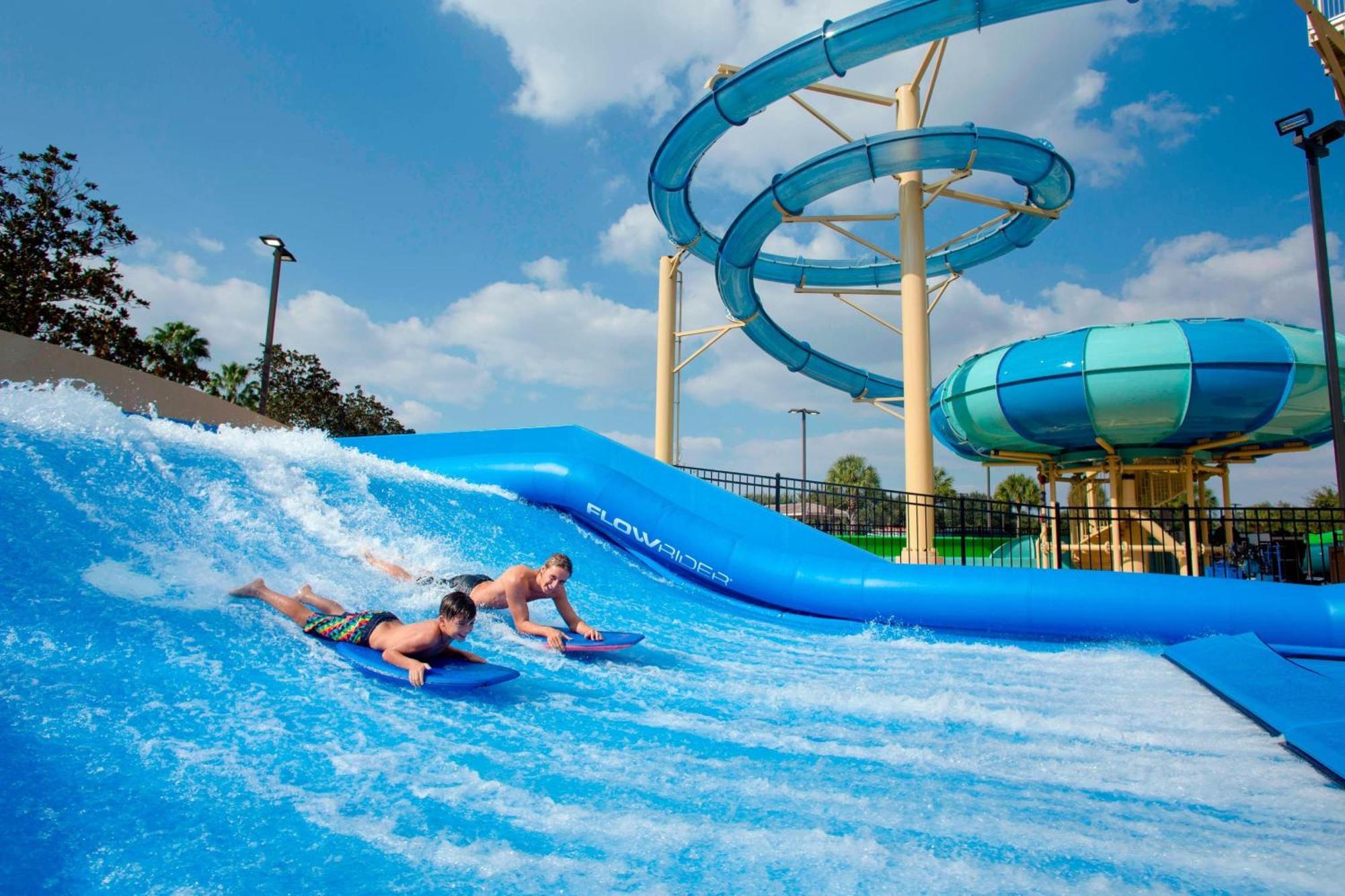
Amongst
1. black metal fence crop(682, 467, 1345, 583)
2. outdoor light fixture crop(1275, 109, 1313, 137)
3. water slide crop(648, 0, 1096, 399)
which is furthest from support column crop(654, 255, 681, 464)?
outdoor light fixture crop(1275, 109, 1313, 137)

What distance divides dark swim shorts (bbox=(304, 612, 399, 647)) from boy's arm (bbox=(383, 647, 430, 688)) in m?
0.27

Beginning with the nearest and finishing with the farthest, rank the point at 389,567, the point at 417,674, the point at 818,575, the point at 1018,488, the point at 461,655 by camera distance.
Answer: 1. the point at 417,674
2. the point at 461,655
3. the point at 389,567
4. the point at 818,575
5. the point at 1018,488

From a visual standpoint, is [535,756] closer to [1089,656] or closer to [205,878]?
[205,878]

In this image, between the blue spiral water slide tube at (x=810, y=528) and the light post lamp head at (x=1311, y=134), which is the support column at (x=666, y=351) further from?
the light post lamp head at (x=1311, y=134)

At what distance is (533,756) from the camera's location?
303 centimetres

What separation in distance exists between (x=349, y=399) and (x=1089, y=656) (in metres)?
28.7

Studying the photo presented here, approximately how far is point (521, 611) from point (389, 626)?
105cm

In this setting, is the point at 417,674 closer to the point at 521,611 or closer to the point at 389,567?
the point at 521,611

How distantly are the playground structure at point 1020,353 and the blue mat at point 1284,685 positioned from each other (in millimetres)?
3712

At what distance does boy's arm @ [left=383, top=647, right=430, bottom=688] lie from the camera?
3462 mm

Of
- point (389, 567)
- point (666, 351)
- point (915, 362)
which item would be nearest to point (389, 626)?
point (389, 567)

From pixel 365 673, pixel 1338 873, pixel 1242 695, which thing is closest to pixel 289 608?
pixel 365 673

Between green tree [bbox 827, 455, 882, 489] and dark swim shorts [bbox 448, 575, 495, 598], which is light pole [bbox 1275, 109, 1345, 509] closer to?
dark swim shorts [bbox 448, 575, 495, 598]

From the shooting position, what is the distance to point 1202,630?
6117mm
